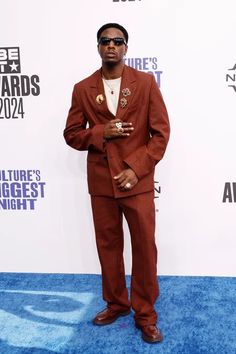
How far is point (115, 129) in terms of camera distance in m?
2.05

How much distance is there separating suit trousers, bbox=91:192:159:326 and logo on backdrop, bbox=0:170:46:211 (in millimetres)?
926

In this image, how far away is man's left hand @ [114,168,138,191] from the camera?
6.81 feet

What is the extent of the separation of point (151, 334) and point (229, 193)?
1.17m

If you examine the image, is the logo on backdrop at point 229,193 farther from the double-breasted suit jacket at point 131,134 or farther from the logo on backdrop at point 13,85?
the logo on backdrop at point 13,85

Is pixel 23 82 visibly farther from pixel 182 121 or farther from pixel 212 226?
pixel 212 226

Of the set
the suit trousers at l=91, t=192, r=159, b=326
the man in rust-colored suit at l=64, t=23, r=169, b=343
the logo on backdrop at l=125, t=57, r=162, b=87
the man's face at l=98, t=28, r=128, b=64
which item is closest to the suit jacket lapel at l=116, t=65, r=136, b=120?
the man in rust-colored suit at l=64, t=23, r=169, b=343

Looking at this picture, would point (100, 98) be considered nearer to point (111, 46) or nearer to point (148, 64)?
point (111, 46)

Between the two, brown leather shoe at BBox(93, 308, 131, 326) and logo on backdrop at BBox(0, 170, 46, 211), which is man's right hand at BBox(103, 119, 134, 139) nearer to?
brown leather shoe at BBox(93, 308, 131, 326)

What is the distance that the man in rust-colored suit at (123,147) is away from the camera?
2094 mm

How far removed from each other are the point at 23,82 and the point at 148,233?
4.89 ft

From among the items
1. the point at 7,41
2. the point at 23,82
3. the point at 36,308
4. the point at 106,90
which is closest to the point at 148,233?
the point at 106,90

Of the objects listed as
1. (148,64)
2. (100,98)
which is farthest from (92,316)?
(148,64)

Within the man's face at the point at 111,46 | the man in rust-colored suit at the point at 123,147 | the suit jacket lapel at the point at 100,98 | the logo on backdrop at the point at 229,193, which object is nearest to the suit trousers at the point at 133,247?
the man in rust-colored suit at the point at 123,147

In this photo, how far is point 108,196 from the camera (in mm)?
2229
